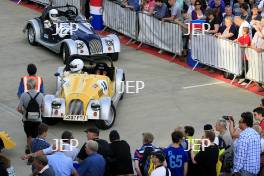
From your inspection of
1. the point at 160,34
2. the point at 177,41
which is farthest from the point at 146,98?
the point at 160,34

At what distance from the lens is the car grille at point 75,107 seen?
1731 centimetres

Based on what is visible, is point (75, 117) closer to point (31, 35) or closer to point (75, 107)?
point (75, 107)

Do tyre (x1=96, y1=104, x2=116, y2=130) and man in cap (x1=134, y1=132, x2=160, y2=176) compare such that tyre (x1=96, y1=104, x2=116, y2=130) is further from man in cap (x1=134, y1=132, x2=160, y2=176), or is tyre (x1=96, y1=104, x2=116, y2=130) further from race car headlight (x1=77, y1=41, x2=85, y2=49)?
race car headlight (x1=77, y1=41, x2=85, y2=49)

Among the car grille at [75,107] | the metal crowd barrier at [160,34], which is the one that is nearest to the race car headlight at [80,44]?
the metal crowd barrier at [160,34]

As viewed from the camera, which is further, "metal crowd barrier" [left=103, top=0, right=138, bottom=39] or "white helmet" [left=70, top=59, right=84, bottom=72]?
"metal crowd barrier" [left=103, top=0, right=138, bottom=39]

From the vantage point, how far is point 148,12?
2378cm

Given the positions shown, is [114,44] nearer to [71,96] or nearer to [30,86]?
[71,96]

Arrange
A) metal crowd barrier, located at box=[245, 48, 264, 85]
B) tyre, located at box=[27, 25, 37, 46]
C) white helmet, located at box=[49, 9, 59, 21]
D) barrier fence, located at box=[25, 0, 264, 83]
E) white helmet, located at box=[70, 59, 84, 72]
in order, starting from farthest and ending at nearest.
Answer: tyre, located at box=[27, 25, 37, 46] < white helmet, located at box=[49, 9, 59, 21] < barrier fence, located at box=[25, 0, 264, 83] < metal crowd barrier, located at box=[245, 48, 264, 85] < white helmet, located at box=[70, 59, 84, 72]

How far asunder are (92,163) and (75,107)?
4.65 metres

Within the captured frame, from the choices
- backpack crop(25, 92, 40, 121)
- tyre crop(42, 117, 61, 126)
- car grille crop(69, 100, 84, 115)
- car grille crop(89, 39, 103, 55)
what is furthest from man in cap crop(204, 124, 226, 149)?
car grille crop(89, 39, 103, 55)

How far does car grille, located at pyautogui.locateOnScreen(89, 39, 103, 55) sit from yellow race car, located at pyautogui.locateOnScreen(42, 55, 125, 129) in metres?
3.02

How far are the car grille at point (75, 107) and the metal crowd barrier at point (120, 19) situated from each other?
23.9ft

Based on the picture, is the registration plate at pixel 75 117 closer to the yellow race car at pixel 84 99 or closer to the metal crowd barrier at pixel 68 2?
the yellow race car at pixel 84 99

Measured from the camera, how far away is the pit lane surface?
17.6 meters
